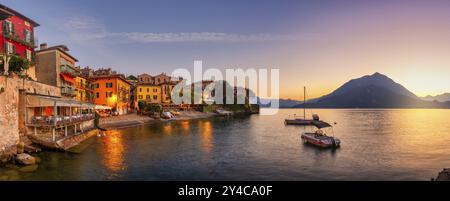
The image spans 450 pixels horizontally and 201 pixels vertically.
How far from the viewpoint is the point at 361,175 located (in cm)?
2914

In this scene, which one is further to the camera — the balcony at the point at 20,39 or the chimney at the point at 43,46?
the chimney at the point at 43,46

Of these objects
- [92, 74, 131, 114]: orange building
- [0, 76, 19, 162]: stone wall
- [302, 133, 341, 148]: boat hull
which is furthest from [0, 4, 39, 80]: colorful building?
[302, 133, 341, 148]: boat hull

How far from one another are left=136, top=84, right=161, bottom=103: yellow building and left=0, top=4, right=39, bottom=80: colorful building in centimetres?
6344

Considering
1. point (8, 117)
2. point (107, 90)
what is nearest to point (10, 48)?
point (8, 117)

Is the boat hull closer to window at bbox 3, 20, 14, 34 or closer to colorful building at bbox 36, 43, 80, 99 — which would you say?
colorful building at bbox 36, 43, 80, 99

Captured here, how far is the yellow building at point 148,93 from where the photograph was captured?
114 metres

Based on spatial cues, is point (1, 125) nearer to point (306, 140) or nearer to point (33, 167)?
point (33, 167)

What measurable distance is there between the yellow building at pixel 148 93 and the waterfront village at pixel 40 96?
2083 cm

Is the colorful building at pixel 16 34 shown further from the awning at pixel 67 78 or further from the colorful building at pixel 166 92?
the colorful building at pixel 166 92

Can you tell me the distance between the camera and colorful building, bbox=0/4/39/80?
4294cm

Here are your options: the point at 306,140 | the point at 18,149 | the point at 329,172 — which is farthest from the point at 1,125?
the point at 306,140

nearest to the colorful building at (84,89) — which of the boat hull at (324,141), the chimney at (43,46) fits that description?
the chimney at (43,46)
